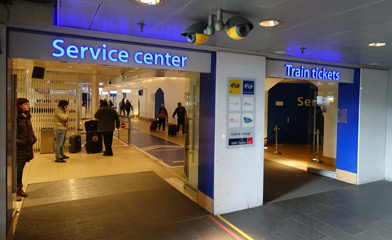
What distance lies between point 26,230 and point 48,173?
2.99m

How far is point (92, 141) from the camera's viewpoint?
8.90 metres

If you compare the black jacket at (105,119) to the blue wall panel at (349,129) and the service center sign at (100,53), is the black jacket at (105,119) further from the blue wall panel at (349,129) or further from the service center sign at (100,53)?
the blue wall panel at (349,129)

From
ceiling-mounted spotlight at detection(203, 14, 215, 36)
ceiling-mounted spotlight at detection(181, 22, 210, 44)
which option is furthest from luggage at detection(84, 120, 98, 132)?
ceiling-mounted spotlight at detection(203, 14, 215, 36)

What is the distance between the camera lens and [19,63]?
782 centimetres

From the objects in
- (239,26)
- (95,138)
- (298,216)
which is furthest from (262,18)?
(95,138)

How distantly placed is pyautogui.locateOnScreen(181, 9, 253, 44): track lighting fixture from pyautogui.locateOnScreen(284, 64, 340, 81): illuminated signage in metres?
2.62

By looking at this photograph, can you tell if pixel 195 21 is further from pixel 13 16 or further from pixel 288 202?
pixel 288 202

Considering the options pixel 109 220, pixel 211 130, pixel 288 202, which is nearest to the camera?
pixel 109 220

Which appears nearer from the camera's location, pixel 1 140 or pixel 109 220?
pixel 1 140

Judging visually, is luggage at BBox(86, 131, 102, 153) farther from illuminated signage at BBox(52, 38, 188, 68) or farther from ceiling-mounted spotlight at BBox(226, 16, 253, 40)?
ceiling-mounted spotlight at BBox(226, 16, 253, 40)

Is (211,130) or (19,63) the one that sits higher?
(19,63)

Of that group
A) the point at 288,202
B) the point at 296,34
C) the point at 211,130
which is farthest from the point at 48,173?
the point at 296,34

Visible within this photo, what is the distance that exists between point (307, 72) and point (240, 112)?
5.99ft

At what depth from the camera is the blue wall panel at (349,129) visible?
6363mm
